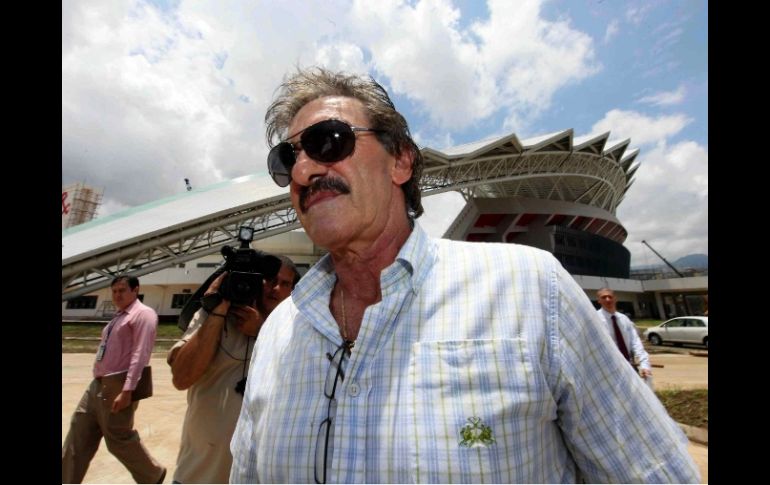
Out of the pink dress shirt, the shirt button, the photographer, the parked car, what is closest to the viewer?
the shirt button

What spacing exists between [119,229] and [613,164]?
45.9 meters

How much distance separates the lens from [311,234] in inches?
56.6

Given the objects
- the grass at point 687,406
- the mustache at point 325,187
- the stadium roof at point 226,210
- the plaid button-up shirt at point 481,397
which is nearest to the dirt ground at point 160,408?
the grass at point 687,406

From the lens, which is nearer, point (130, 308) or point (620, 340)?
point (130, 308)

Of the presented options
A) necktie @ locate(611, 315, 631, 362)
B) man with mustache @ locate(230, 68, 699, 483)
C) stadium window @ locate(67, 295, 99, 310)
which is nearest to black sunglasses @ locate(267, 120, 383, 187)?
man with mustache @ locate(230, 68, 699, 483)

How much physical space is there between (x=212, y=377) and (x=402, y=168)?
1884 millimetres

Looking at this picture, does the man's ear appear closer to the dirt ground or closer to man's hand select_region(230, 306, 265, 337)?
man's hand select_region(230, 306, 265, 337)

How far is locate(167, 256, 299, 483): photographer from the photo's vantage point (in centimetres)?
225

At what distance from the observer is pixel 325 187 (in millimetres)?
1379

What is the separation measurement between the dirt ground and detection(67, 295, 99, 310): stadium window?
107 feet

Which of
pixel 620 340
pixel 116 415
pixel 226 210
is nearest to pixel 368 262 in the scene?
pixel 116 415

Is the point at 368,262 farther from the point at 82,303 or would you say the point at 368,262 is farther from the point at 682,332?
the point at 82,303
